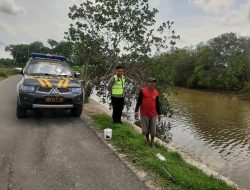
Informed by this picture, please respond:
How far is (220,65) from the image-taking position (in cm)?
6109

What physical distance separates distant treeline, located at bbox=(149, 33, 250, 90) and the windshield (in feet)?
133

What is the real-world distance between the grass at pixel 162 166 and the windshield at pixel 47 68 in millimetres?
3353

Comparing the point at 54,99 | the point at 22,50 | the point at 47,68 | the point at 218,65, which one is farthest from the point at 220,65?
the point at 22,50

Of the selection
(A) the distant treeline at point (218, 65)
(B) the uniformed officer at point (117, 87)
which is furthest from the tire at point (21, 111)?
(A) the distant treeline at point (218, 65)

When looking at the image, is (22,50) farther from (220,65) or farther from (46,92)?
(46,92)

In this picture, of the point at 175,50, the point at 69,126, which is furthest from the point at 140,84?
the point at 69,126

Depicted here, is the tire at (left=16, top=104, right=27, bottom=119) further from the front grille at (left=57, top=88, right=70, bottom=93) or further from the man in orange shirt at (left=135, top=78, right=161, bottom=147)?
the man in orange shirt at (left=135, top=78, right=161, bottom=147)

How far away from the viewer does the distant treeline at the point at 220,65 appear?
5600 centimetres

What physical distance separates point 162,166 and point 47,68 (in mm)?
6220

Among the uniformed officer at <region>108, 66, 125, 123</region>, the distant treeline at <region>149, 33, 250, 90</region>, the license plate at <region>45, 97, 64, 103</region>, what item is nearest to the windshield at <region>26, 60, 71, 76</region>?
the license plate at <region>45, 97, 64, 103</region>

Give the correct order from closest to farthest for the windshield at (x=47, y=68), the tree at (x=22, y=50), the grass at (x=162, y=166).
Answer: the grass at (x=162, y=166) → the windshield at (x=47, y=68) → the tree at (x=22, y=50)

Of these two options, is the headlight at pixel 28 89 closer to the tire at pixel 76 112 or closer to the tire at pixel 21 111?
the tire at pixel 21 111

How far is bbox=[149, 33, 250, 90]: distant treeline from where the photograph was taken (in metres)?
56.0

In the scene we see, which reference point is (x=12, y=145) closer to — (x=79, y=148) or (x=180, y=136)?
(x=79, y=148)
